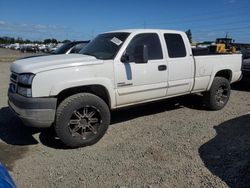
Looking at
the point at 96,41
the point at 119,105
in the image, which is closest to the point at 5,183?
the point at 119,105

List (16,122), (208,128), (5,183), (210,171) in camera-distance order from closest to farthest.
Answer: (5,183) < (210,171) < (208,128) < (16,122)

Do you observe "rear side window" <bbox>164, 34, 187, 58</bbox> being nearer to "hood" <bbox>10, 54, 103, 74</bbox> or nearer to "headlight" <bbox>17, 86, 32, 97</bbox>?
"hood" <bbox>10, 54, 103, 74</bbox>

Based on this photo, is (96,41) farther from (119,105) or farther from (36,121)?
(36,121)

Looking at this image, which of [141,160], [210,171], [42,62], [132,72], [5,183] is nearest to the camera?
[5,183]

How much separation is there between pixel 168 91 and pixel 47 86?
255 centimetres

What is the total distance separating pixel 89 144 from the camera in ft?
15.6

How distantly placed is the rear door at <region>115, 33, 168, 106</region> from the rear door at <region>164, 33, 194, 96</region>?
194 mm

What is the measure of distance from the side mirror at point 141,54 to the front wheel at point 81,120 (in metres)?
1.01

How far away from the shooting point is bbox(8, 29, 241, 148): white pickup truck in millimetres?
4297

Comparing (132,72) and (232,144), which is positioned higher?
(132,72)

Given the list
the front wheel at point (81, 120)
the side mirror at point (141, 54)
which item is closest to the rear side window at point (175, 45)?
the side mirror at point (141, 54)

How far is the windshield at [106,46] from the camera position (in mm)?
5152

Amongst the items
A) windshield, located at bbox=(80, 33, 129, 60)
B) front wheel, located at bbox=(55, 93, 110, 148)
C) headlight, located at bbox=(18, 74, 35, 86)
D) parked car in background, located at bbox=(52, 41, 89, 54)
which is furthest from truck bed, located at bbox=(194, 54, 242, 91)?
parked car in background, located at bbox=(52, 41, 89, 54)

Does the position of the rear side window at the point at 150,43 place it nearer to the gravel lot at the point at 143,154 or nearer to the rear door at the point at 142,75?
the rear door at the point at 142,75
